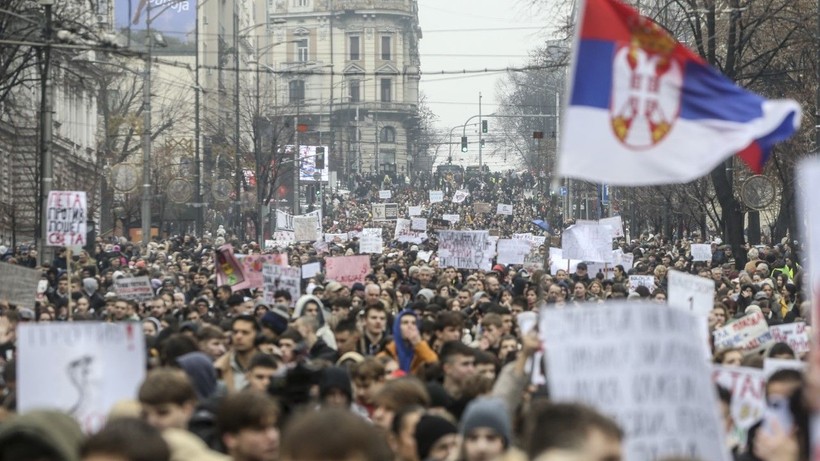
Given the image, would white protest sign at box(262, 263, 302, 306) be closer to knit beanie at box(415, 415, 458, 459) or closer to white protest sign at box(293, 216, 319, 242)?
knit beanie at box(415, 415, 458, 459)

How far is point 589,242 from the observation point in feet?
85.0

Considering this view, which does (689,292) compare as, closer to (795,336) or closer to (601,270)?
(795,336)

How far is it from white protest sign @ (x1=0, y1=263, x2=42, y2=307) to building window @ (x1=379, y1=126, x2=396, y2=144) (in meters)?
140

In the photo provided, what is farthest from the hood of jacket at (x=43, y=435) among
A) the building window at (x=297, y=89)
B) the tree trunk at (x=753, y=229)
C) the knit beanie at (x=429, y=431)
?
the building window at (x=297, y=89)

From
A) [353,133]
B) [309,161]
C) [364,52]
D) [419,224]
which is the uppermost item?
[364,52]

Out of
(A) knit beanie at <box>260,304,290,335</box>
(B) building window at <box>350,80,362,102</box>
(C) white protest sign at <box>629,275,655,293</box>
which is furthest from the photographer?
(B) building window at <box>350,80,362,102</box>

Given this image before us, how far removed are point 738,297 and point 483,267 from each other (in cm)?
466

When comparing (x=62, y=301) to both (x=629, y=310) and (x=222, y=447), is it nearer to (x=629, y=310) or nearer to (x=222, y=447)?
(x=222, y=447)

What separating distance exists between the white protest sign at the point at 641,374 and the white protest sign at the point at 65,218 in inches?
589

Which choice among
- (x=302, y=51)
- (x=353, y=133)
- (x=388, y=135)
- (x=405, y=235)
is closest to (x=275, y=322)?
(x=405, y=235)

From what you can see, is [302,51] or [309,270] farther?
[302,51]

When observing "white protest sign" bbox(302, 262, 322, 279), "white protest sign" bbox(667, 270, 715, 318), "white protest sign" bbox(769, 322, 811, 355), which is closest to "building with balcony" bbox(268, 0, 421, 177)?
"white protest sign" bbox(302, 262, 322, 279)

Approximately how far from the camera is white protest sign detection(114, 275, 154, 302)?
66.5ft

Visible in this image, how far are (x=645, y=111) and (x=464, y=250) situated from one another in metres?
16.1
